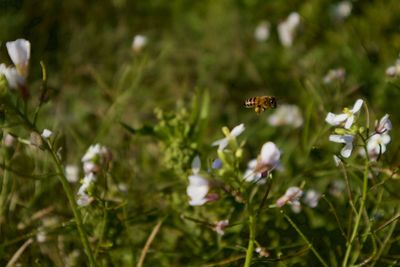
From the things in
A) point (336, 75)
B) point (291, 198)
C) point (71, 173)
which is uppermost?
point (336, 75)

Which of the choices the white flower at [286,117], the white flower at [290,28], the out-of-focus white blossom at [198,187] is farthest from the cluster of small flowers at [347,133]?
the white flower at [290,28]

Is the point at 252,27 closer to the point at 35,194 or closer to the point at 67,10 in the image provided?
the point at 67,10

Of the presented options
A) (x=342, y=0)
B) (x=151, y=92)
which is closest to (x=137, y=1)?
(x=151, y=92)

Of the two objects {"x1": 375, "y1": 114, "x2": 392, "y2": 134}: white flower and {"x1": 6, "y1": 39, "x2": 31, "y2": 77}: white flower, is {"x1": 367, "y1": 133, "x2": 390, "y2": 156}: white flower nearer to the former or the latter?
{"x1": 375, "y1": 114, "x2": 392, "y2": 134}: white flower

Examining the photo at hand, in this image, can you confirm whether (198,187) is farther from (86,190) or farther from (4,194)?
(4,194)

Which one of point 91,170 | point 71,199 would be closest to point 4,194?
point 91,170

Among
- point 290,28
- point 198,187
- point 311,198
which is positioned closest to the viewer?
point 198,187

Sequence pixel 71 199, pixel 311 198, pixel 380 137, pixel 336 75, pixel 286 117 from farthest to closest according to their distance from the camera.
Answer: pixel 286 117 → pixel 336 75 → pixel 311 198 → pixel 380 137 → pixel 71 199
